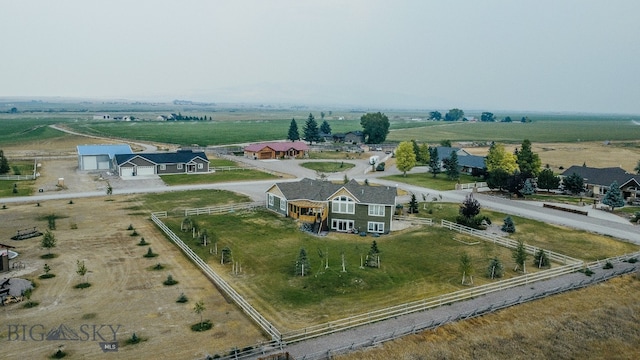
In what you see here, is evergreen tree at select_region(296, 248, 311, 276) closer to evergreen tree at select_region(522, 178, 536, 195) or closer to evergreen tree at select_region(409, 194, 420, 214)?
evergreen tree at select_region(409, 194, 420, 214)

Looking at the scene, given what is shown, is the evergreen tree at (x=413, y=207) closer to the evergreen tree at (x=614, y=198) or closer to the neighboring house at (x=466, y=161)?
the evergreen tree at (x=614, y=198)

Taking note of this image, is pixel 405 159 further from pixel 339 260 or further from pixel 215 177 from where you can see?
pixel 339 260

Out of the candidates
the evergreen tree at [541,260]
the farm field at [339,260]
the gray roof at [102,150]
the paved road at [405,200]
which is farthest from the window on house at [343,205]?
the gray roof at [102,150]

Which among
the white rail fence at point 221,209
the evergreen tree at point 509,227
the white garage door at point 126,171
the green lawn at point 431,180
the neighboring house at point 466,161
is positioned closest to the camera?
the evergreen tree at point 509,227

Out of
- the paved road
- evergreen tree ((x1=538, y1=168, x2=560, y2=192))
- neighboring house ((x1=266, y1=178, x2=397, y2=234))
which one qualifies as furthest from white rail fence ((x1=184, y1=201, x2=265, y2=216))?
evergreen tree ((x1=538, y1=168, x2=560, y2=192))

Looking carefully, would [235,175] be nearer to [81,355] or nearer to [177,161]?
[177,161]

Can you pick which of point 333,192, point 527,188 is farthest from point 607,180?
point 333,192

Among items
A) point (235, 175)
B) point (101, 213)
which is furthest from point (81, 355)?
point (235, 175)
